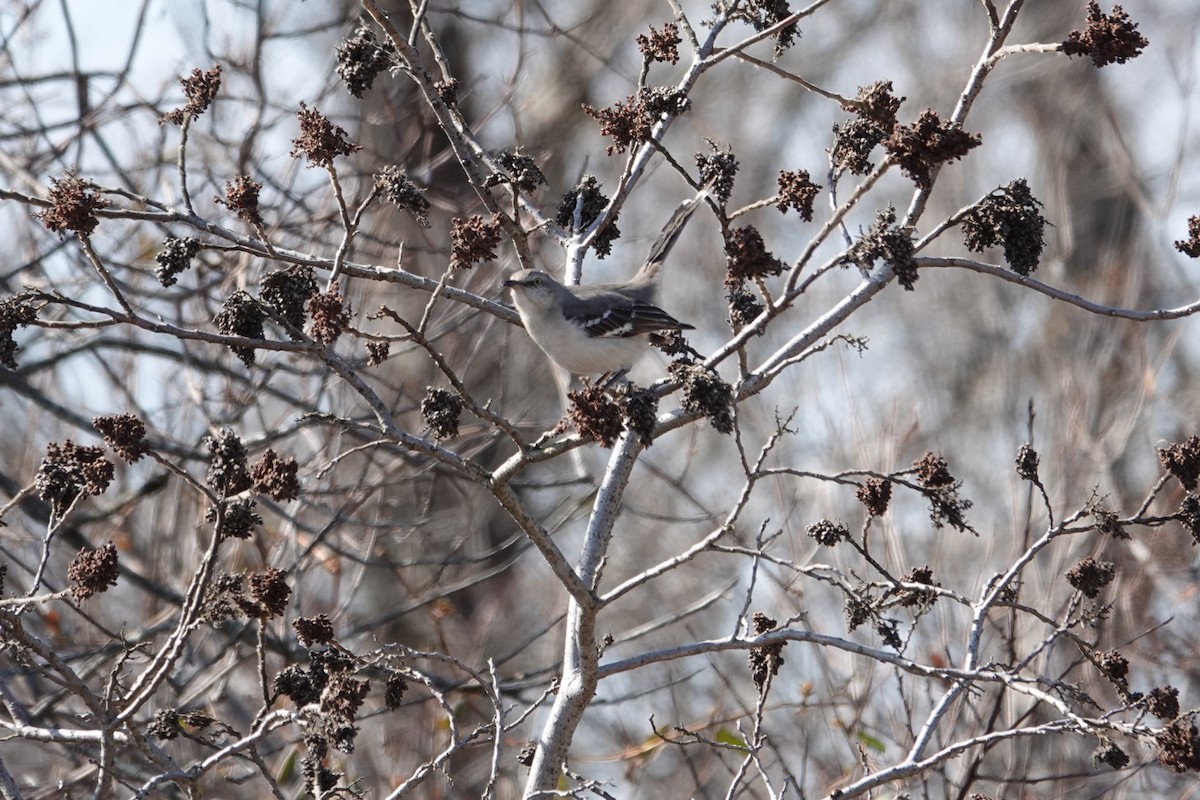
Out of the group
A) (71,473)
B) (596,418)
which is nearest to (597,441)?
(596,418)

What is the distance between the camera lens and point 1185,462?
3.10m

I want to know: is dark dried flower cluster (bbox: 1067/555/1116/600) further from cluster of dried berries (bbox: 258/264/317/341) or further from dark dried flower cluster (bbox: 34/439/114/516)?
dark dried flower cluster (bbox: 34/439/114/516)

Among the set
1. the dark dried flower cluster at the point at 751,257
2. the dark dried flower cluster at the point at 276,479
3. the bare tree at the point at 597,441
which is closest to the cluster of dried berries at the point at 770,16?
the bare tree at the point at 597,441

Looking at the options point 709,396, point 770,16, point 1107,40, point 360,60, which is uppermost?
point 770,16

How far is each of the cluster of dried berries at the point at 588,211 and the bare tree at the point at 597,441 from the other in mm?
34

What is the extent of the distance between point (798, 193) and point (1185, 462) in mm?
1213

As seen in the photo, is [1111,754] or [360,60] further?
[360,60]

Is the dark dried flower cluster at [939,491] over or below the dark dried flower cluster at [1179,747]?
over

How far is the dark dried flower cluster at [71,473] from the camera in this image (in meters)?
2.96

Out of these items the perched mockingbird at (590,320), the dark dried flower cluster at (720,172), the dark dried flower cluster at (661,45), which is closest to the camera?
the dark dried flower cluster at (720,172)

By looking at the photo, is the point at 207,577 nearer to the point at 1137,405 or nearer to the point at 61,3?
the point at 61,3

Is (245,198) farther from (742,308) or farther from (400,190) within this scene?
(742,308)

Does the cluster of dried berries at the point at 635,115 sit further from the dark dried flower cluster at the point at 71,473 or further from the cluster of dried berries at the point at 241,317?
the dark dried flower cluster at the point at 71,473

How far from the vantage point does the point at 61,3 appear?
566cm
